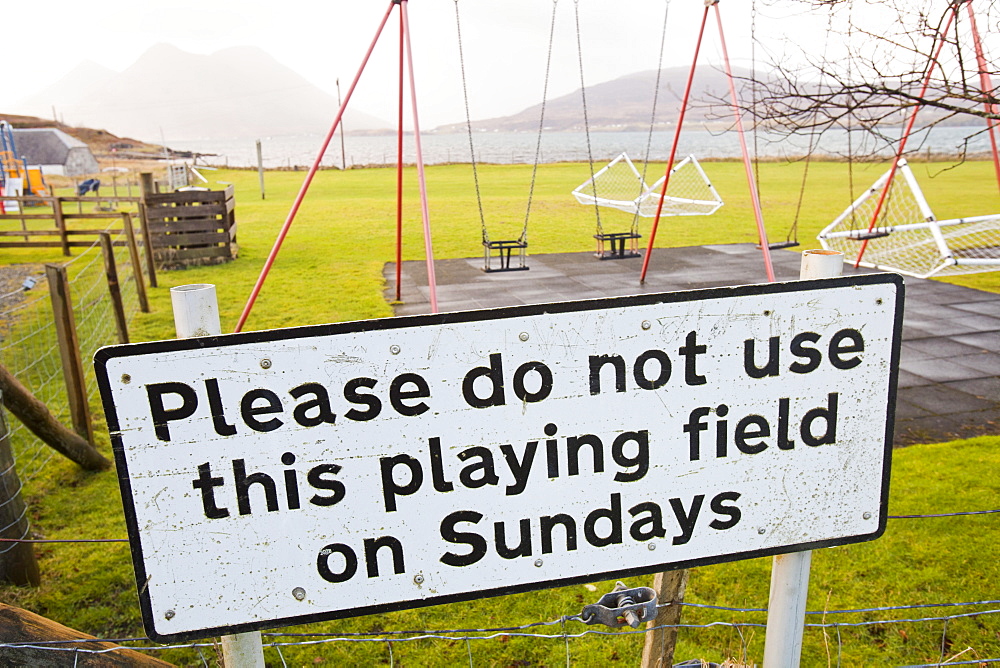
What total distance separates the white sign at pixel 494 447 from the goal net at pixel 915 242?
955 centimetres

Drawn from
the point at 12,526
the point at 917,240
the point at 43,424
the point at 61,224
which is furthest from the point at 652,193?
the point at 12,526

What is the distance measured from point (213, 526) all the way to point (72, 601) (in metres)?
3.74

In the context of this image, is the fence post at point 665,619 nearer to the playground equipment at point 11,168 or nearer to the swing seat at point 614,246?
the swing seat at point 614,246

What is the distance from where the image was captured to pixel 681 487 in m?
1.48

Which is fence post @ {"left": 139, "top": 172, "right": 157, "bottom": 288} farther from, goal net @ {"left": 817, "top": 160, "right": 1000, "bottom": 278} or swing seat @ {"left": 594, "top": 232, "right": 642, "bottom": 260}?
goal net @ {"left": 817, "top": 160, "right": 1000, "bottom": 278}

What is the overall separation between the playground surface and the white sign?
11.6 ft

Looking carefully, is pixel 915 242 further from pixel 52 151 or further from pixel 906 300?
pixel 52 151

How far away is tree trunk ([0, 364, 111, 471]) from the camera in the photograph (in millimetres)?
4312

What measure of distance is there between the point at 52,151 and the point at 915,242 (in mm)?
69639

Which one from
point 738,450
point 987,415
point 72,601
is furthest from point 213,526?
point 987,415

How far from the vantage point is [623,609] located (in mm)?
1726

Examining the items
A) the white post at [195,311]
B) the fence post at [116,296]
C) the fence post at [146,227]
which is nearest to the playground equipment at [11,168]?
the fence post at [146,227]

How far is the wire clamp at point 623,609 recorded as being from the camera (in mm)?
1708

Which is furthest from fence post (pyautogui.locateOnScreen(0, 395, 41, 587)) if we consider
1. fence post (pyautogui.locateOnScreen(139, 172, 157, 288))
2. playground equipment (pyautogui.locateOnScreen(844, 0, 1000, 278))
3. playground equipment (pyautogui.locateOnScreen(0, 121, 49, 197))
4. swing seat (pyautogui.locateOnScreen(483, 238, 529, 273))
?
playground equipment (pyautogui.locateOnScreen(0, 121, 49, 197))
